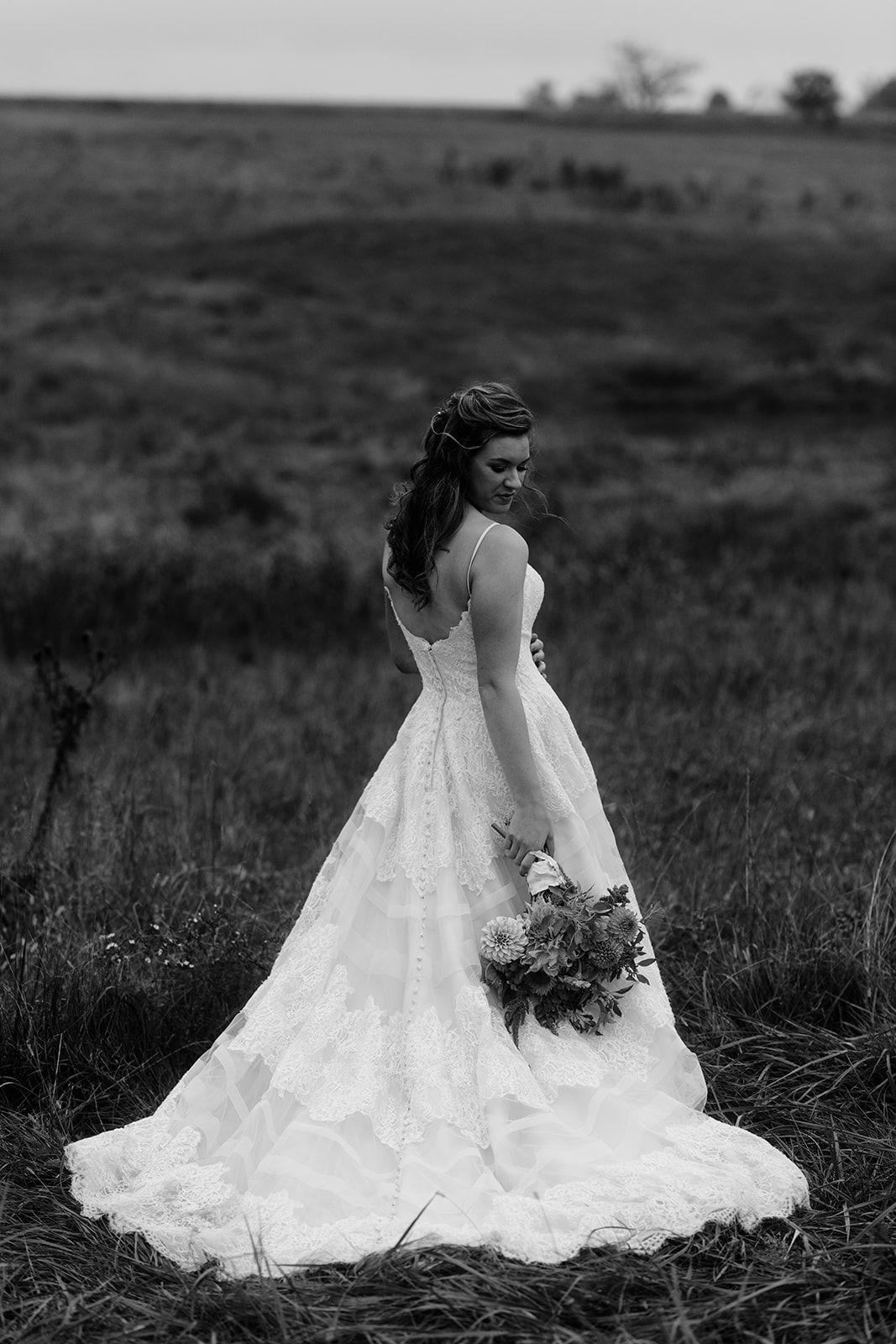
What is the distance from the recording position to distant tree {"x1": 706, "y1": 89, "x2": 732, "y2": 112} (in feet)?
185

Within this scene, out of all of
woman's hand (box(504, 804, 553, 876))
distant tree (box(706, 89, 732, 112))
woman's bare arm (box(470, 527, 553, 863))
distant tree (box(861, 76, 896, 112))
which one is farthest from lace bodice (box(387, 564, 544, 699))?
distant tree (box(861, 76, 896, 112))

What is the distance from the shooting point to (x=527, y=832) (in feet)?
12.8

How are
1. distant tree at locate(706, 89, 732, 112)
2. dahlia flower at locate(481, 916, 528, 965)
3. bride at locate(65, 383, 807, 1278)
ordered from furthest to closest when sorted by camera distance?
distant tree at locate(706, 89, 732, 112) → dahlia flower at locate(481, 916, 528, 965) → bride at locate(65, 383, 807, 1278)

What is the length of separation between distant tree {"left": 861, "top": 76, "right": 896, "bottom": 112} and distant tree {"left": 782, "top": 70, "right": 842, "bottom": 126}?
1390 millimetres

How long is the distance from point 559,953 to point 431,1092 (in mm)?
523

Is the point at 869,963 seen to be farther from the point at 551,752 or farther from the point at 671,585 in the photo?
the point at 671,585

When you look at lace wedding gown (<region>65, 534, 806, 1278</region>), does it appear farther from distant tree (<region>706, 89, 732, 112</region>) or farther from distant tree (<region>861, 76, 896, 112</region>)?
distant tree (<region>861, 76, 896, 112</region>)

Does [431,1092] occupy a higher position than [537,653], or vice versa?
[537,653]

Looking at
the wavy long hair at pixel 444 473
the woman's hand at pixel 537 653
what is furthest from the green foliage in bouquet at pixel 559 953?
the wavy long hair at pixel 444 473

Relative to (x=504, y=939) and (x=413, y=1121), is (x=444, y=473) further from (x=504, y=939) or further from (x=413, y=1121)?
(x=413, y=1121)

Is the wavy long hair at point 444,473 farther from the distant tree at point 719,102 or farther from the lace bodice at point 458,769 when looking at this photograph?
the distant tree at point 719,102

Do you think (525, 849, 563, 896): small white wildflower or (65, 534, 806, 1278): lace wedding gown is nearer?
(65, 534, 806, 1278): lace wedding gown

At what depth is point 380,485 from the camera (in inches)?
738

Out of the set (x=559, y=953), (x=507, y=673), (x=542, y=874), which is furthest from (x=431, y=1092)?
(x=507, y=673)
